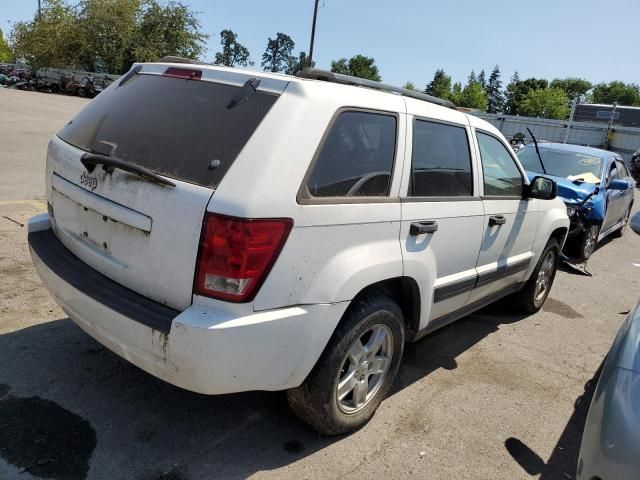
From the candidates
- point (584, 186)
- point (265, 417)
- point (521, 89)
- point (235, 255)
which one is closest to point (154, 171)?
point (235, 255)

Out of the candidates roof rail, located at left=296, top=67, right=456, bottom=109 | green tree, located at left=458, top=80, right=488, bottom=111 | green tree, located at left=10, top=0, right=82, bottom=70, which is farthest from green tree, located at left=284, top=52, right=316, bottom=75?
green tree, located at left=458, top=80, right=488, bottom=111

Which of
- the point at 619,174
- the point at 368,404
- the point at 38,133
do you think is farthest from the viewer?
the point at 38,133

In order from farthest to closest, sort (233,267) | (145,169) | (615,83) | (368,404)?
(615,83) → (368,404) → (145,169) → (233,267)

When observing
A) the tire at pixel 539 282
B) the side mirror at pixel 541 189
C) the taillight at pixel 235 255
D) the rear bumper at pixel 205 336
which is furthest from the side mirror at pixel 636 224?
the taillight at pixel 235 255

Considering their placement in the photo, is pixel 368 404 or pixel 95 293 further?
pixel 368 404

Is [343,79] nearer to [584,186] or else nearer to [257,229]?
[257,229]

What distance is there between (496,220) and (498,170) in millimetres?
465

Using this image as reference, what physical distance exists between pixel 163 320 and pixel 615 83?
150m

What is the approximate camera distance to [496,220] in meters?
3.74

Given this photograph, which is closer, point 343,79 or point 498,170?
point 343,79

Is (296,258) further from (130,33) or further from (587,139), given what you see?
(130,33)

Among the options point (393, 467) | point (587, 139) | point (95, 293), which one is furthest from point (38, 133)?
point (587, 139)

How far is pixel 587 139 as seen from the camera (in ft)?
111

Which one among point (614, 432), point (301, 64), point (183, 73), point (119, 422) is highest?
point (301, 64)
